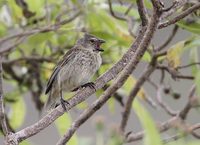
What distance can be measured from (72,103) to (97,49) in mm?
1315

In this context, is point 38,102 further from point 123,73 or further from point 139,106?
point 123,73

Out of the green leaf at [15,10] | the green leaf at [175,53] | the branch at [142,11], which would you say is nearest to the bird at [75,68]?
the green leaf at [15,10]

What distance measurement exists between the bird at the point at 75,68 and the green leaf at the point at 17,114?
42 centimetres

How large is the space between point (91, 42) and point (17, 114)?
2.27 ft

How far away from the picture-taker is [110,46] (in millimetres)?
3324

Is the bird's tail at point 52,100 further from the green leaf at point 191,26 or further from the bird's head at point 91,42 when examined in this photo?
the green leaf at point 191,26

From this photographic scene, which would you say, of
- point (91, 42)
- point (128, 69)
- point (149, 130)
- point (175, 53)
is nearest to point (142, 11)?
point (128, 69)

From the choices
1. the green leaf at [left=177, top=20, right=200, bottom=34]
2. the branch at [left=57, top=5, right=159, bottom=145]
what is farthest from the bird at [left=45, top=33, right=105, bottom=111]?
the branch at [left=57, top=5, right=159, bottom=145]

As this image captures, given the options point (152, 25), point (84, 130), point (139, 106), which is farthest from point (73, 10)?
point (84, 130)

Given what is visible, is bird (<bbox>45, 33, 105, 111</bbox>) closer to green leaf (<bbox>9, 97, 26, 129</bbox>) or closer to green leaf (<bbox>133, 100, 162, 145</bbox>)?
green leaf (<bbox>9, 97, 26, 129</bbox>)

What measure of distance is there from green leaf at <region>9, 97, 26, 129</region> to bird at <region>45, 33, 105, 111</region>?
0.42 meters

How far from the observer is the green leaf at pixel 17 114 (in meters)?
3.75

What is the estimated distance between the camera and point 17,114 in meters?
3.78

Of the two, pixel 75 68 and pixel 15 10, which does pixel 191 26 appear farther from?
pixel 15 10
